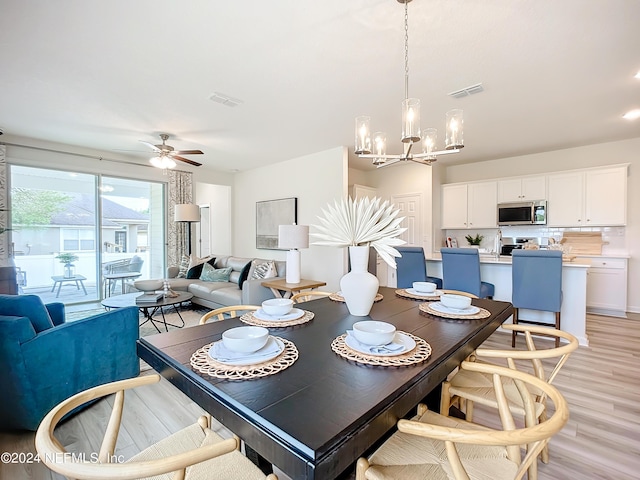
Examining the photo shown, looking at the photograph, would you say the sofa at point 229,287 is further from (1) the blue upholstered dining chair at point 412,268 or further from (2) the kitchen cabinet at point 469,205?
(2) the kitchen cabinet at point 469,205

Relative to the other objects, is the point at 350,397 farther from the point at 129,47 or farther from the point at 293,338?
Result: the point at 129,47

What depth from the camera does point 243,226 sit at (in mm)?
6930

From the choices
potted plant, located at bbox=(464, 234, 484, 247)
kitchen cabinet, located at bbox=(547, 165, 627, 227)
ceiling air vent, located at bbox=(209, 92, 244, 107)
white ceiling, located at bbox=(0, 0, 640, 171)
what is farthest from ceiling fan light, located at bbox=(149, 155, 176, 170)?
kitchen cabinet, located at bbox=(547, 165, 627, 227)

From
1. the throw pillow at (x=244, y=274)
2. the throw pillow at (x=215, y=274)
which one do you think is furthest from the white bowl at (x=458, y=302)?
the throw pillow at (x=215, y=274)

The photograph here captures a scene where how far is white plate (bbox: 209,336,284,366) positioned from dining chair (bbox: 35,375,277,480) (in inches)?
8.6

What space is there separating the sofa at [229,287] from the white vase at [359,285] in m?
2.69

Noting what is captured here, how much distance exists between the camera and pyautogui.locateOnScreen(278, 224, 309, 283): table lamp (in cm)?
389

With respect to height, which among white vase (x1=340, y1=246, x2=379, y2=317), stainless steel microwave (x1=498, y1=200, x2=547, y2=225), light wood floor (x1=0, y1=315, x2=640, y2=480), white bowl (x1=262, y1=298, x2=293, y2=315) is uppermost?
stainless steel microwave (x1=498, y1=200, x2=547, y2=225)

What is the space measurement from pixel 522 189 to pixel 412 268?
3071 millimetres

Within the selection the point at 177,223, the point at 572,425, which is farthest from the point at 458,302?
the point at 177,223

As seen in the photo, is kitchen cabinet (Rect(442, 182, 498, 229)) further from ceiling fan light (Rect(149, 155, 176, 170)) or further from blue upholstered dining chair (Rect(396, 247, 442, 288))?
ceiling fan light (Rect(149, 155, 176, 170))

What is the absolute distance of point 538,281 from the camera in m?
3.25

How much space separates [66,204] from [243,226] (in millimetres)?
3132

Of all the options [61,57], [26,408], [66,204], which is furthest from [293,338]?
[66,204]
